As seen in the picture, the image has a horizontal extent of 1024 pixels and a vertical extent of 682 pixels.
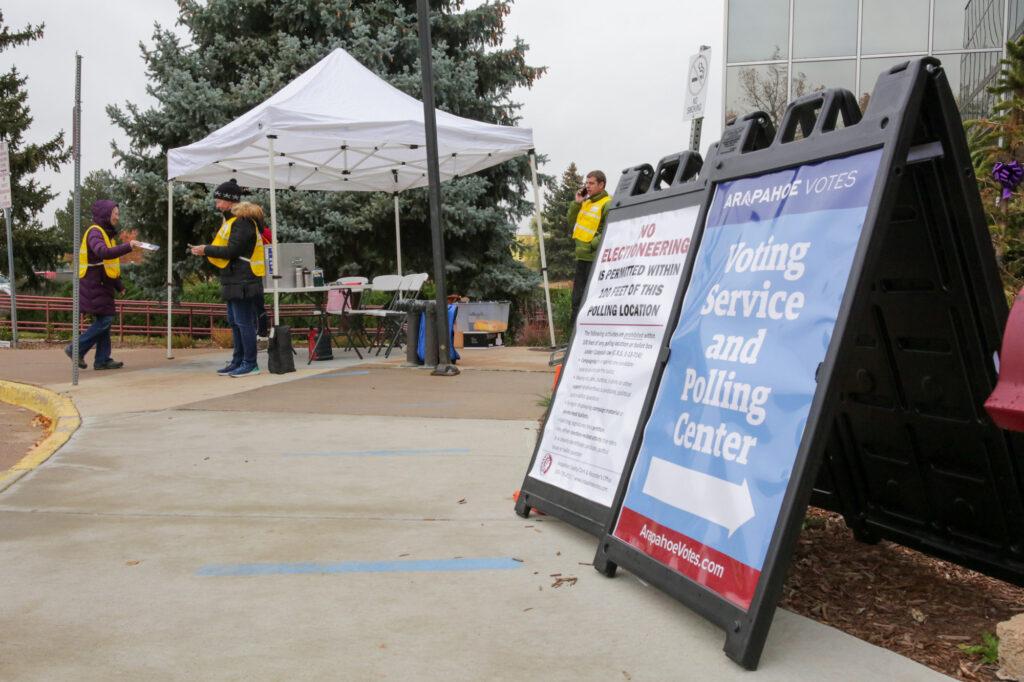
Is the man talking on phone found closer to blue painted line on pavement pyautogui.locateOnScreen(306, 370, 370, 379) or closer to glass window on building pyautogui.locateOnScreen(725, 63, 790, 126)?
blue painted line on pavement pyautogui.locateOnScreen(306, 370, 370, 379)

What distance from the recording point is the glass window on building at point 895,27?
1989 cm

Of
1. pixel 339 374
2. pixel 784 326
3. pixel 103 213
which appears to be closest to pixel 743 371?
pixel 784 326

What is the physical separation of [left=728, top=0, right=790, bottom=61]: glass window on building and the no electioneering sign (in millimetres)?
18561

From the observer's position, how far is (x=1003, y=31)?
18.8 metres

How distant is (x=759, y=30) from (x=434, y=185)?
13531mm

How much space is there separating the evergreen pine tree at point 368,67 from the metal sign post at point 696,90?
10.8 m

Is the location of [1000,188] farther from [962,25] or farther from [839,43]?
[962,25]

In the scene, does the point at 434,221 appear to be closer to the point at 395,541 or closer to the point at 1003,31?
the point at 395,541


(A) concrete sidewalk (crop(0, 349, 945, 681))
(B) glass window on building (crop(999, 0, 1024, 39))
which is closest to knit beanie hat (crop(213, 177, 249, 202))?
(A) concrete sidewalk (crop(0, 349, 945, 681))

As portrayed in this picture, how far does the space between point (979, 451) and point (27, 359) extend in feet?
44.0

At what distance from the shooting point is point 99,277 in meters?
11.2

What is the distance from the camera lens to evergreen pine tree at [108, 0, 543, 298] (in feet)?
56.3

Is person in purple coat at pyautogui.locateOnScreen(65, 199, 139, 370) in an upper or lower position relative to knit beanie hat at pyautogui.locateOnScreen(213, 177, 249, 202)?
lower

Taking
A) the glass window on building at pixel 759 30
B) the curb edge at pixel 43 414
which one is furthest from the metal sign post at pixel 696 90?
the glass window on building at pixel 759 30
